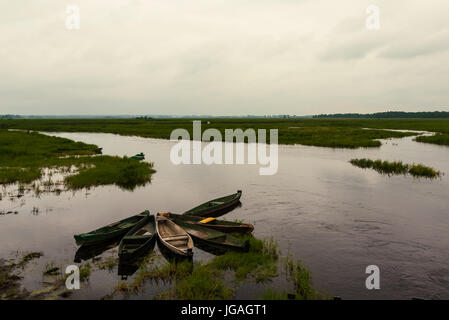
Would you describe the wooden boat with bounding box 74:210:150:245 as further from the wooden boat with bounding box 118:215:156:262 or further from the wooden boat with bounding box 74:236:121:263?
the wooden boat with bounding box 118:215:156:262

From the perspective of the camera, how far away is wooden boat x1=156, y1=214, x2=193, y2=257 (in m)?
13.6

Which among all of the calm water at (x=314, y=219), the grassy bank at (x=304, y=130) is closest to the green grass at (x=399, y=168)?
the calm water at (x=314, y=219)

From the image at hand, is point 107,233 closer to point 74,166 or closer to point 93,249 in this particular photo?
point 93,249

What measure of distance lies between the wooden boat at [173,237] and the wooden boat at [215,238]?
2.35 feet

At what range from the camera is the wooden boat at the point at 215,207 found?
19.7 meters

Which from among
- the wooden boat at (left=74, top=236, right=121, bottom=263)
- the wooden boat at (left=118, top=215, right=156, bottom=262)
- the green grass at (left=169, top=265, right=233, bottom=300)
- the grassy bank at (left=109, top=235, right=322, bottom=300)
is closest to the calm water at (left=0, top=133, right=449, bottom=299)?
the wooden boat at (left=74, top=236, right=121, bottom=263)

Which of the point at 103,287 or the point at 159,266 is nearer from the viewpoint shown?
the point at 103,287

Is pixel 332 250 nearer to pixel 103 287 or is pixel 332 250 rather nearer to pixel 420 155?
pixel 103 287

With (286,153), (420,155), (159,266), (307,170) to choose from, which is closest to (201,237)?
(159,266)

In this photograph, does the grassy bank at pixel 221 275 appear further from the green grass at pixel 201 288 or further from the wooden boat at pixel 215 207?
the wooden boat at pixel 215 207

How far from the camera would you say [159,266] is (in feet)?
43.7

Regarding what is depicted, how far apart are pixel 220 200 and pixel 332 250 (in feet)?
30.7
